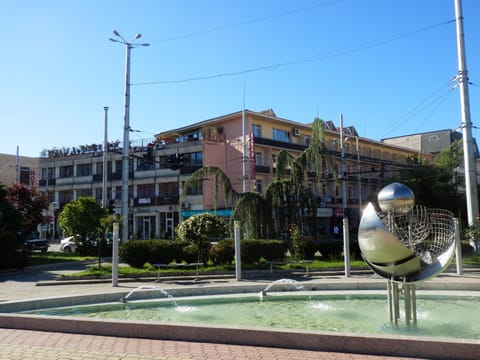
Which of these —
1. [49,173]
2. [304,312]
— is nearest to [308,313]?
[304,312]

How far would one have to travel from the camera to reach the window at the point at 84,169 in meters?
57.3

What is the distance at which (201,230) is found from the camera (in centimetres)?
1747

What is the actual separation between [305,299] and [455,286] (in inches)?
171

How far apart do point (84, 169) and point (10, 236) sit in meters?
38.1

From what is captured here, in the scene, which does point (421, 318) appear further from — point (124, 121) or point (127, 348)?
point (124, 121)

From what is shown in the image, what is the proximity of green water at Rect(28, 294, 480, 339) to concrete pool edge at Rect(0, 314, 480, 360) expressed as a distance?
0.89 metres

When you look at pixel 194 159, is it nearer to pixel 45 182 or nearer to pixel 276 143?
pixel 276 143

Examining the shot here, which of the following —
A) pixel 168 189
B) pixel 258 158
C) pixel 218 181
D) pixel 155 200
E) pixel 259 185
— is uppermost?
pixel 258 158

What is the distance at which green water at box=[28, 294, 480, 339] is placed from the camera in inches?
317

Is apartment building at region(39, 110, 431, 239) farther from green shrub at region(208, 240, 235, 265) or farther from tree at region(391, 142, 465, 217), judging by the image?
green shrub at region(208, 240, 235, 265)

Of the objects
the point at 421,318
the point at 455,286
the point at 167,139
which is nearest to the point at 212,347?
the point at 421,318

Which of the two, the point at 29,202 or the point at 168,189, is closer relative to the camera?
the point at 29,202

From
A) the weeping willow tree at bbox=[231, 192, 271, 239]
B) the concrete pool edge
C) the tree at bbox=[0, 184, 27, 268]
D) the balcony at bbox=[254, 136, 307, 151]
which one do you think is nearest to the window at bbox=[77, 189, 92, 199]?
the balcony at bbox=[254, 136, 307, 151]

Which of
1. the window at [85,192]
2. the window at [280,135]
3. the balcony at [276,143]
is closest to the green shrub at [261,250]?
the balcony at [276,143]
